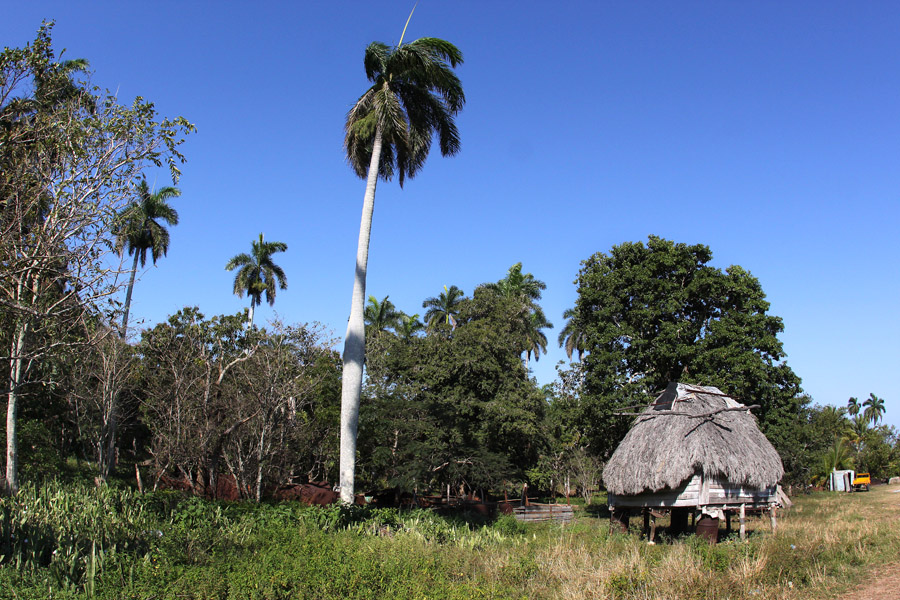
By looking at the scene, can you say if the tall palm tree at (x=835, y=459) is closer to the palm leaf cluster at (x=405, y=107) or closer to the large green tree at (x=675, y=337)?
the large green tree at (x=675, y=337)

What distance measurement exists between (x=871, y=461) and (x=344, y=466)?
53423 millimetres

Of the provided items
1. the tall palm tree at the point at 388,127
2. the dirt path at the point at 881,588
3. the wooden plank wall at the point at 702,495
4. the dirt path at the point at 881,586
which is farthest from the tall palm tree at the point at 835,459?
the tall palm tree at the point at 388,127

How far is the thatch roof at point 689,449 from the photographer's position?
14.9 m

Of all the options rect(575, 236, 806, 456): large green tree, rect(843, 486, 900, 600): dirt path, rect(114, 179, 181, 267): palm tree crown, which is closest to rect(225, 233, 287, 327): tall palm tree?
rect(114, 179, 181, 267): palm tree crown

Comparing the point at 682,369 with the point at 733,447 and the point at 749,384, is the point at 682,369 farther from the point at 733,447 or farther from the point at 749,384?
the point at 733,447

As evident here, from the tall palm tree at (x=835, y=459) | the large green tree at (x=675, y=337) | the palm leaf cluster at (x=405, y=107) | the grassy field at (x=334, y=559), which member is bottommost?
the tall palm tree at (x=835, y=459)

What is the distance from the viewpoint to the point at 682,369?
2266cm

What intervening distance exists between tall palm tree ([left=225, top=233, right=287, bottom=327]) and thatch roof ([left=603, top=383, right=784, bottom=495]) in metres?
31.5

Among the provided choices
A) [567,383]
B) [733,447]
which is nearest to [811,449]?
[567,383]

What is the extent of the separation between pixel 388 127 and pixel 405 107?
1.26m

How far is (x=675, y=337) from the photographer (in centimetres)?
2164

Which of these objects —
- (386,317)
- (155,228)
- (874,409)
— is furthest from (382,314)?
(874,409)

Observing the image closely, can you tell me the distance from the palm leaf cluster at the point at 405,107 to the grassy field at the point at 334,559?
9729 mm

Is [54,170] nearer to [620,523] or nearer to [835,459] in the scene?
[620,523]
